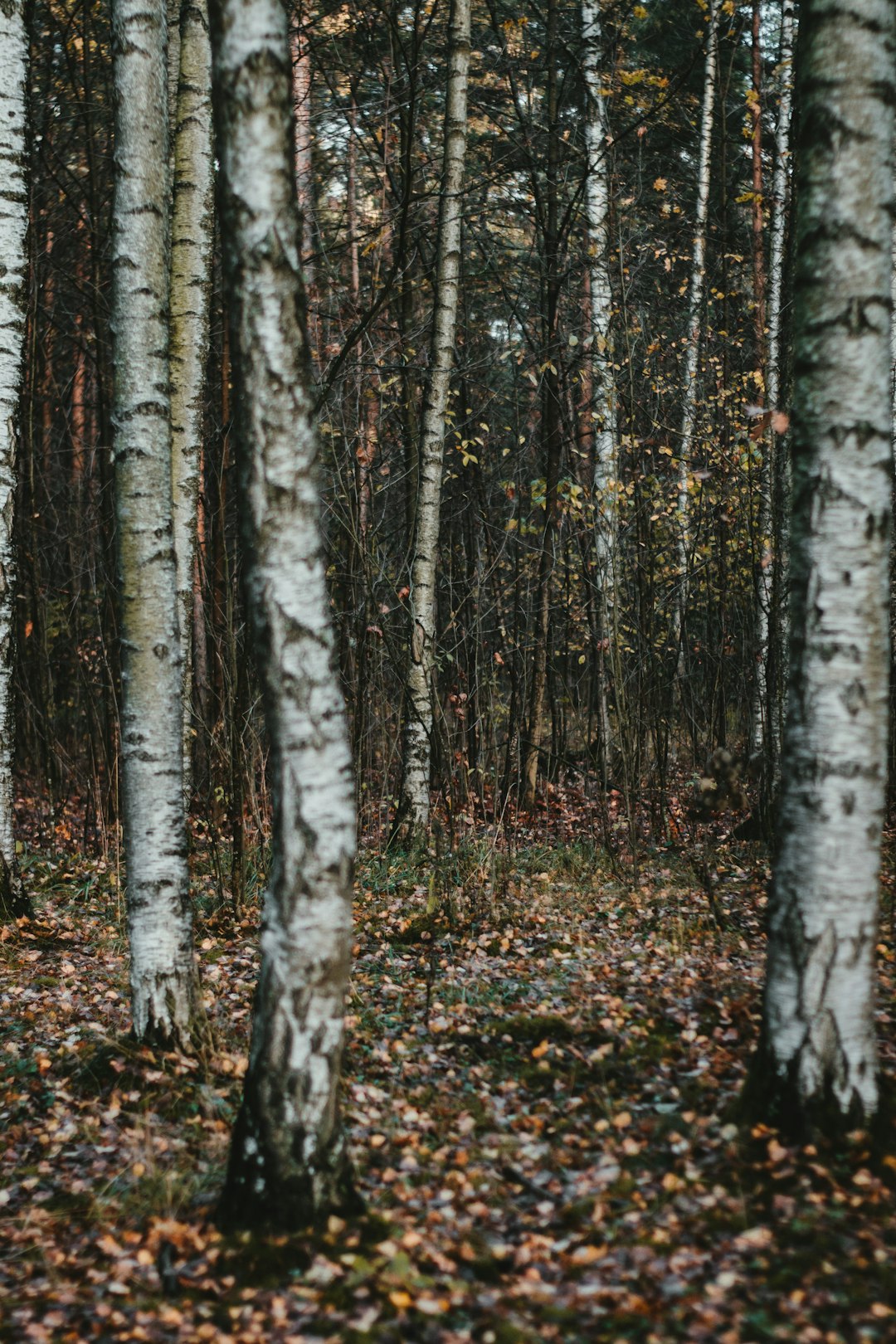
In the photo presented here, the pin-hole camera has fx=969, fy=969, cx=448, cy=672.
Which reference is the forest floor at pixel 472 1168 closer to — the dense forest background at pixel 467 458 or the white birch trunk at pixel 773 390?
the dense forest background at pixel 467 458

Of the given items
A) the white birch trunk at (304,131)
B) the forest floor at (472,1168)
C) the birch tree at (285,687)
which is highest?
the white birch trunk at (304,131)

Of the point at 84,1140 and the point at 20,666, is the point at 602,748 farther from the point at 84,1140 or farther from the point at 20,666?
the point at 20,666

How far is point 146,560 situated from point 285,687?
1.49 metres

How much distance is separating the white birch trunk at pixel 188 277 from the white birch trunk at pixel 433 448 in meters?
1.89

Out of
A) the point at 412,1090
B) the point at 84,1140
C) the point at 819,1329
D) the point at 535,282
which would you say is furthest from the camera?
the point at 535,282

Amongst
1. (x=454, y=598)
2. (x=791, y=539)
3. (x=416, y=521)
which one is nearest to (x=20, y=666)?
(x=416, y=521)

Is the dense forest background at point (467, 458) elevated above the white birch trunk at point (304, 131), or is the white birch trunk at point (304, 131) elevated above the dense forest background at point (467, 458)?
the white birch trunk at point (304, 131)

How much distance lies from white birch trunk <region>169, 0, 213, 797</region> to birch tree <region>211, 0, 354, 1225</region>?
4.02 m

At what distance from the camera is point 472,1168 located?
3.56m

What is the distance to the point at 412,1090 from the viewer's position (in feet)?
13.8

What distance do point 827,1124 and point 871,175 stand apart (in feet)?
10.1

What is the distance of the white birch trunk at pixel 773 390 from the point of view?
7.14 metres

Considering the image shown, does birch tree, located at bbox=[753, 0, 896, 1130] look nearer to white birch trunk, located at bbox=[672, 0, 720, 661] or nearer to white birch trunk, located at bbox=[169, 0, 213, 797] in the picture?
white birch trunk, located at bbox=[169, 0, 213, 797]

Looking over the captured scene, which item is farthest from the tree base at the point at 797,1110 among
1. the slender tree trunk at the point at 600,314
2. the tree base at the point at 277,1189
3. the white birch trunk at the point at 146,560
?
the slender tree trunk at the point at 600,314
